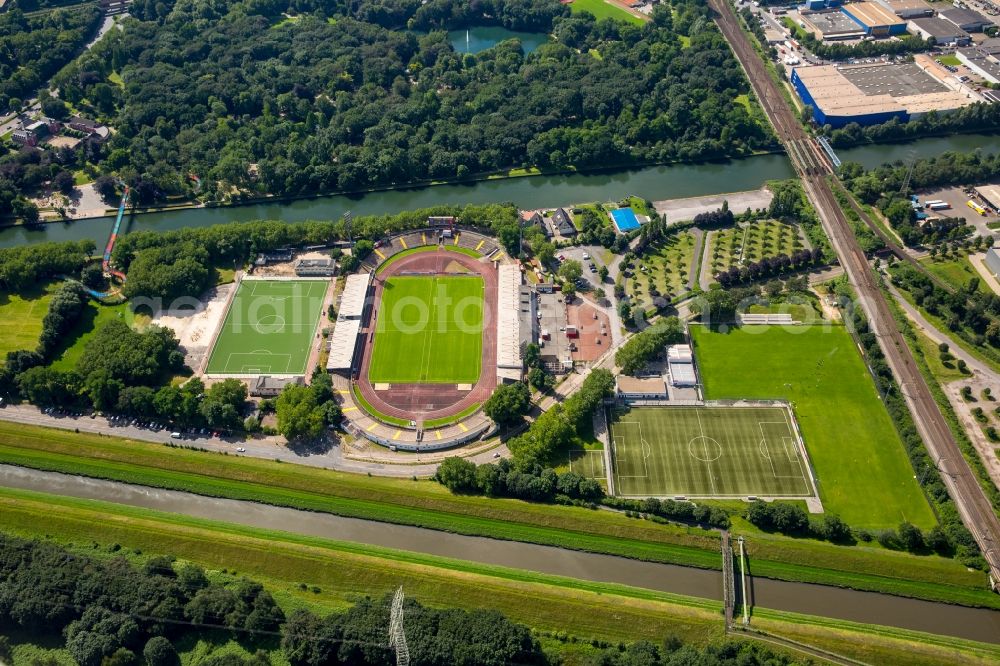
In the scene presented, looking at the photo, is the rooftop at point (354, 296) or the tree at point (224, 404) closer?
the tree at point (224, 404)

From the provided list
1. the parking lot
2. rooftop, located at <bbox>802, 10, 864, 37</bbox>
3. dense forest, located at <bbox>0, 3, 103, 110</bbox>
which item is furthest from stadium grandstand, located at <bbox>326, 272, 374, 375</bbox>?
rooftop, located at <bbox>802, 10, 864, 37</bbox>

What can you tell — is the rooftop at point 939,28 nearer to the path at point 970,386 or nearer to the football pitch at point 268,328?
the path at point 970,386

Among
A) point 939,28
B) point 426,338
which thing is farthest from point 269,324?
point 939,28

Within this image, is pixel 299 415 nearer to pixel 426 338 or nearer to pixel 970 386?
pixel 426 338

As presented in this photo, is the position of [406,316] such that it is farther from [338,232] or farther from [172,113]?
[172,113]

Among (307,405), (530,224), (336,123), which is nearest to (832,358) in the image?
(530,224)

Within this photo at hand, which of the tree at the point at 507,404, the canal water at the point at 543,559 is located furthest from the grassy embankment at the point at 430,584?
the tree at the point at 507,404
